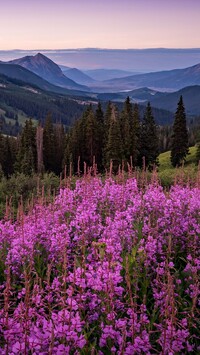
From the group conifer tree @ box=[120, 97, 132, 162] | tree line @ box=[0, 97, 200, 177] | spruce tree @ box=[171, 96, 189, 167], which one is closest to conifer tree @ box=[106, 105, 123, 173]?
tree line @ box=[0, 97, 200, 177]

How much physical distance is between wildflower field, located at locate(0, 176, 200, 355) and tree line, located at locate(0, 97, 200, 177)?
42704 mm

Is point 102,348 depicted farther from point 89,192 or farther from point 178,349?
point 89,192

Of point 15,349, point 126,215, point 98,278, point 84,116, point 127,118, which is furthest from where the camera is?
point 84,116

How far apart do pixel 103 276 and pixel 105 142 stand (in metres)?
52.8

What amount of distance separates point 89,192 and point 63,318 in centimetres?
465


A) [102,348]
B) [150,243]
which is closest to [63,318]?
[102,348]

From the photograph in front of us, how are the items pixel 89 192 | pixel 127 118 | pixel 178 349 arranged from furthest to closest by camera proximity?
Answer: pixel 127 118 < pixel 89 192 < pixel 178 349

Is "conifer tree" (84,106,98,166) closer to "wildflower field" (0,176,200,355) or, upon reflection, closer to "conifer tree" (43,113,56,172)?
"conifer tree" (43,113,56,172)

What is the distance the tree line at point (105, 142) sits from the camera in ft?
172

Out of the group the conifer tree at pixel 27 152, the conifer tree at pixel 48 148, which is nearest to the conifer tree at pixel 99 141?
the conifer tree at pixel 27 152

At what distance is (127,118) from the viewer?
54250 mm

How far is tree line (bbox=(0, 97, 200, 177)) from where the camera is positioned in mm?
52562

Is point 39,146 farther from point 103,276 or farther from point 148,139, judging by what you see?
point 103,276

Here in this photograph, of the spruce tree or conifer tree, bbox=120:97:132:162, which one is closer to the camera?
conifer tree, bbox=120:97:132:162
